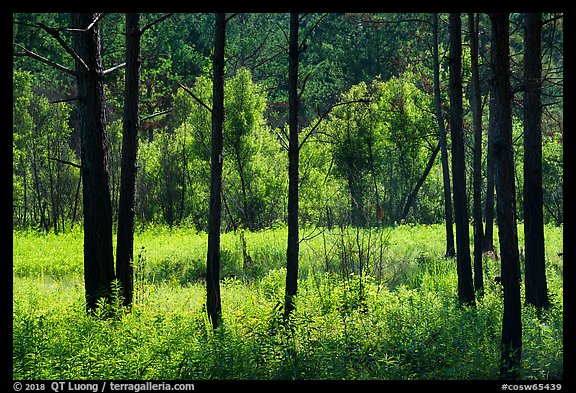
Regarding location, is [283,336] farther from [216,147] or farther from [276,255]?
[276,255]

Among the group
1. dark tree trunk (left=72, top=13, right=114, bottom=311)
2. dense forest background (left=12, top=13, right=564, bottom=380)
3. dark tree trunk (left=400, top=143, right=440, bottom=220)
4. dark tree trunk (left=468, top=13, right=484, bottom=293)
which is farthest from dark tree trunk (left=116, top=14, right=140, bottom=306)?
dark tree trunk (left=400, top=143, right=440, bottom=220)

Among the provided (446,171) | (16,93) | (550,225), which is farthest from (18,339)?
(550,225)

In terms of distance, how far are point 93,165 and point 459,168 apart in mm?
5815

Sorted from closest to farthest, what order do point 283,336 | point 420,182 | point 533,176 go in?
point 283,336, point 533,176, point 420,182

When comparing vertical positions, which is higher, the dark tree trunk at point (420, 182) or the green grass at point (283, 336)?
the dark tree trunk at point (420, 182)

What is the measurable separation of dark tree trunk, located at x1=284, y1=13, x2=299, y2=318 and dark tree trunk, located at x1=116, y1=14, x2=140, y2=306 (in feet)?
7.69

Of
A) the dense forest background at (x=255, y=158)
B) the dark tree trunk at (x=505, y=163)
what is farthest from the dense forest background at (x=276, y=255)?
the dense forest background at (x=255, y=158)

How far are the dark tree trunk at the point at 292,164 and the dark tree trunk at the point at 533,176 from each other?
3633 mm

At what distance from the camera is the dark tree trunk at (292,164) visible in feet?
31.3

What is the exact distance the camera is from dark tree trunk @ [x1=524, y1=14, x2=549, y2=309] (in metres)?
10.4

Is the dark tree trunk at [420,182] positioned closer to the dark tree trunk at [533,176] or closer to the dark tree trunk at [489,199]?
the dark tree trunk at [489,199]

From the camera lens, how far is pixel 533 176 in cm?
1052

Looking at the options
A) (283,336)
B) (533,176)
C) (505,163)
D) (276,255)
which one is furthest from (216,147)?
(276,255)
